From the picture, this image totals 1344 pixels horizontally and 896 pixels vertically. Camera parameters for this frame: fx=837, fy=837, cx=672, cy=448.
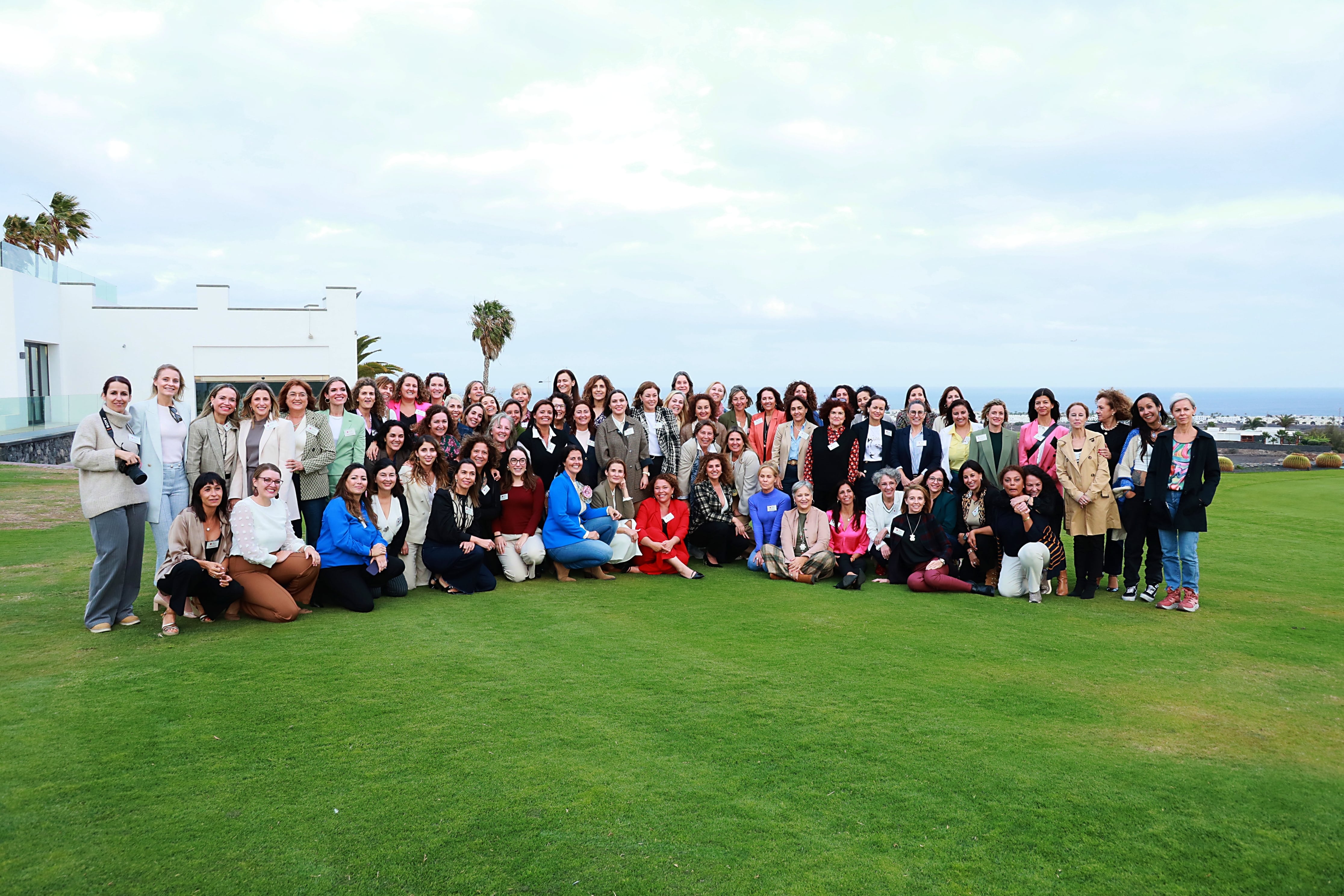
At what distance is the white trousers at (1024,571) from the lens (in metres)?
6.71

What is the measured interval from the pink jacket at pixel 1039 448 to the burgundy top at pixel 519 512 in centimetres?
424

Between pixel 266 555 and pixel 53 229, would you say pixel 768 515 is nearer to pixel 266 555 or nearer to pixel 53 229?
pixel 266 555

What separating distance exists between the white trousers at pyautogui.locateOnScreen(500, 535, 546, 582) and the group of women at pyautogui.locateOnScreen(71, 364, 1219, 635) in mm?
20

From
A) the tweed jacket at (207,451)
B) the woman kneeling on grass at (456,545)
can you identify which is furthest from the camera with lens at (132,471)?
the woman kneeling on grass at (456,545)

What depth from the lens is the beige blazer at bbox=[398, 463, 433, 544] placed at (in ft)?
22.4

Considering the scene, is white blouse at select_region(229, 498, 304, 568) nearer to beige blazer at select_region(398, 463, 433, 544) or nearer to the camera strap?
the camera strap

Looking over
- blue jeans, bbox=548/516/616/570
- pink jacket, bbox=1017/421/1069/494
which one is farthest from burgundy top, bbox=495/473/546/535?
pink jacket, bbox=1017/421/1069/494

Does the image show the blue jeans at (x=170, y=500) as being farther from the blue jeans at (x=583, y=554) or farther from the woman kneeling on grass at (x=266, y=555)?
the blue jeans at (x=583, y=554)

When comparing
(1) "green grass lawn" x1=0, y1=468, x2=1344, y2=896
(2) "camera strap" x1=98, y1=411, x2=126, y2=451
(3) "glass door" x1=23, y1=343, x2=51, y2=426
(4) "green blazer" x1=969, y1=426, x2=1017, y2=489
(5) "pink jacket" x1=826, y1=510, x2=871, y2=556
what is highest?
(3) "glass door" x1=23, y1=343, x2=51, y2=426

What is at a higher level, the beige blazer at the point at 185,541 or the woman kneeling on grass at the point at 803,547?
the beige blazer at the point at 185,541

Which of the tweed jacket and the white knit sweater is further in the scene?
the tweed jacket

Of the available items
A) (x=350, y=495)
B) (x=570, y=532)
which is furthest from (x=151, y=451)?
(x=570, y=532)

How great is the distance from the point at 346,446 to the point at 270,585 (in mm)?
1418

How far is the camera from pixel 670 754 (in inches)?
143
